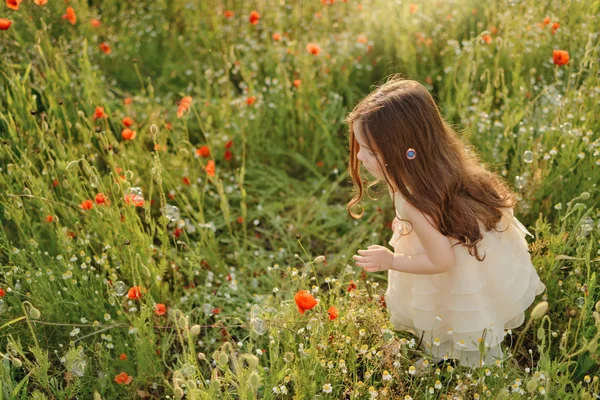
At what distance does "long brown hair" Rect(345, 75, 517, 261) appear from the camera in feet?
6.41

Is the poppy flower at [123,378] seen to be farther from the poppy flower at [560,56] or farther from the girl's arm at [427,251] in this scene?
the poppy flower at [560,56]

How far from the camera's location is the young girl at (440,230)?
196 cm

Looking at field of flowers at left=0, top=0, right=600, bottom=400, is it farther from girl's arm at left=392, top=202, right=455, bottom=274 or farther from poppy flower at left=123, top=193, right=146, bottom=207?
girl's arm at left=392, top=202, right=455, bottom=274

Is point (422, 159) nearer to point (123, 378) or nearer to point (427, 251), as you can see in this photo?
point (427, 251)

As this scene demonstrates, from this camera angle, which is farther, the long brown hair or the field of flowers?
the field of flowers

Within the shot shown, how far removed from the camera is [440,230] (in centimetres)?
196

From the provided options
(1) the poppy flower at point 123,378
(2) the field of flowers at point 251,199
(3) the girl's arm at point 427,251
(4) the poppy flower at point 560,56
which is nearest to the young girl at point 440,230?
(3) the girl's arm at point 427,251

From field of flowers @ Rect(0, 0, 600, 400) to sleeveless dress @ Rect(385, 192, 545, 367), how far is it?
0.11 metres

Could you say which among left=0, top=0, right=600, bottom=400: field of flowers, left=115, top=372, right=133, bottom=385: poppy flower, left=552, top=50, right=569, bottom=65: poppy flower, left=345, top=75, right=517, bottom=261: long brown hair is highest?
left=552, top=50, right=569, bottom=65: poppy flower

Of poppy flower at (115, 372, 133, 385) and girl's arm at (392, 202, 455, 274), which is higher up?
girl's arm at (392, 202, 455, 274)

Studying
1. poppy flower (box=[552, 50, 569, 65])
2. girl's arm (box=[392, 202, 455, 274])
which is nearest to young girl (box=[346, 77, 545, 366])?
girl's arm (box=[392, 202, 455, 274])

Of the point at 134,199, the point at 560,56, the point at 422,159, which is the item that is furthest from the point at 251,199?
the point at 560,56

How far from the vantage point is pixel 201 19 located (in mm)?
4559

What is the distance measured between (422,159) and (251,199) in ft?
5.22
